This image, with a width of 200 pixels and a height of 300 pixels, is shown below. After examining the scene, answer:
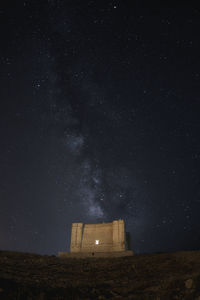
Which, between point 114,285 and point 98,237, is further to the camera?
point 98,237

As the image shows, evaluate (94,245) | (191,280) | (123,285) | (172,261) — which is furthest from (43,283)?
(94,245)

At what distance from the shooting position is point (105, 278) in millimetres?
13234

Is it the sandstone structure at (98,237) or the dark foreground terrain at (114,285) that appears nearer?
the dark foreground terrain at (114,285)

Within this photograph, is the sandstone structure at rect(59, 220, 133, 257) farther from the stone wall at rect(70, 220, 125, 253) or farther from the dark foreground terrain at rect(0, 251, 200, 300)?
the dark foreground terrain at rect(0, 251, 200, 300)

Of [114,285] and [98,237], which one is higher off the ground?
[98,237]

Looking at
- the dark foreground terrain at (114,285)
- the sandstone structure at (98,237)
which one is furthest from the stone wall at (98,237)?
the dark foreground terrain at (114,285)

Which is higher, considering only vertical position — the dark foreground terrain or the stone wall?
the stone wall

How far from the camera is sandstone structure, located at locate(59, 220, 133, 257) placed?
104 feet

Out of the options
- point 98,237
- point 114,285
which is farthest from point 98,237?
point 114,285

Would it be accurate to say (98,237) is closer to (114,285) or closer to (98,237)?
(98,237)

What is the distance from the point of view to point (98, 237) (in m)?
33.0

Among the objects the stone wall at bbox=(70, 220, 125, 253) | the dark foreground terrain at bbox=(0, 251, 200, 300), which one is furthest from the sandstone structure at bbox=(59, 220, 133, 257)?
the dark foreground terrain at bbox=(0, 251, 200, 300)

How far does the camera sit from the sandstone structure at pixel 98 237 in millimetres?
31562

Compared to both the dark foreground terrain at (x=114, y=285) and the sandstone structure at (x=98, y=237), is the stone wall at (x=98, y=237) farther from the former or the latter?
the dark foreground terrain at (x=114, y=285)
